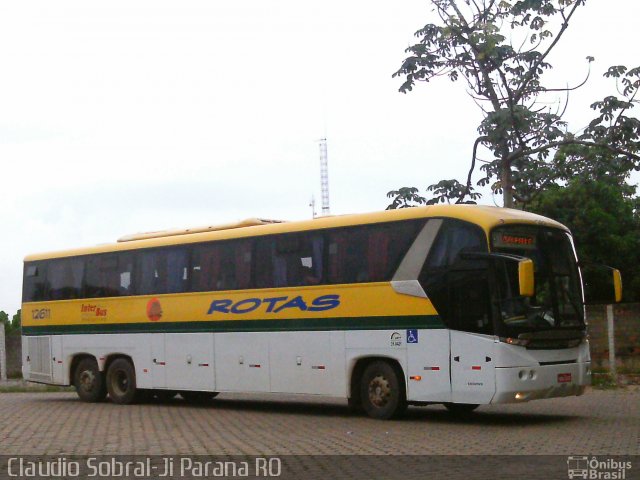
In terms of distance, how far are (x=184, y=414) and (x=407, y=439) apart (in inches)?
257

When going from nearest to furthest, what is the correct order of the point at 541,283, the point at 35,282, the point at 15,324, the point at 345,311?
1. the point at 541,283
2. the point at 345,311
3. the point at 35,282
4. the point at 15,324

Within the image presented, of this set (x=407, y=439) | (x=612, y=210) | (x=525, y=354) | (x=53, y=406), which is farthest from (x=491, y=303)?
(x=612, y=210)

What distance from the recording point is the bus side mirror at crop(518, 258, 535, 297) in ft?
48.8

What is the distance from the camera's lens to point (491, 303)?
52.8ft

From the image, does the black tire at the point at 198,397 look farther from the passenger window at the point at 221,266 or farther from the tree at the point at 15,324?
the tree at the point at 15,324

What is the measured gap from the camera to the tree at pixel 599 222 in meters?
30.9

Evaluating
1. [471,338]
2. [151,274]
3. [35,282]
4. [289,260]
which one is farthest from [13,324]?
[471,338]

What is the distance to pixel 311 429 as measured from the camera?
53.8 ft

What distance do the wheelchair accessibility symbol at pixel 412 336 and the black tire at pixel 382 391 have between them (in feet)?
2.30

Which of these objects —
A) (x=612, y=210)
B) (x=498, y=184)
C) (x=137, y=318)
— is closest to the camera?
(x=137, y=318)

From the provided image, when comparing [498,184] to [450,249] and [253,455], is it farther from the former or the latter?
[253,455]

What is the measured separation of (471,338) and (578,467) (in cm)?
507

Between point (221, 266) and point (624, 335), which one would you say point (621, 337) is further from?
point (221, 266)

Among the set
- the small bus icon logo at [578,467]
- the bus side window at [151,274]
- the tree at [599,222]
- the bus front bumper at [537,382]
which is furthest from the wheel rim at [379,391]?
the tree at [599,222]
